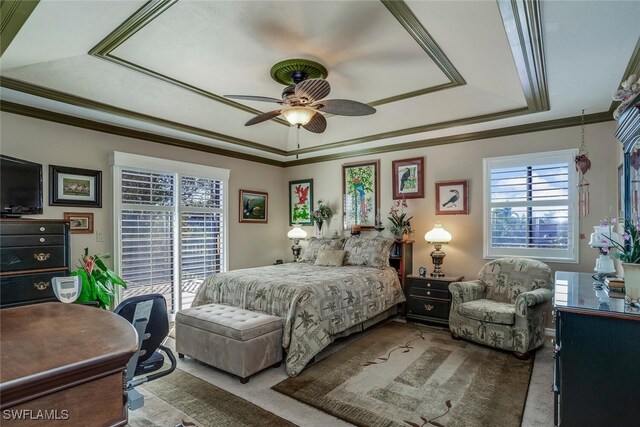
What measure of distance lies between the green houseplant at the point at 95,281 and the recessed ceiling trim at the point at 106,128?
4.79 feet

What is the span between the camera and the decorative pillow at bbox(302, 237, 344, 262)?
17.5 feet

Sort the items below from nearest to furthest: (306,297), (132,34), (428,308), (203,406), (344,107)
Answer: (203,406) < (132,34) < (344,107) < (306,297) < (428,308)

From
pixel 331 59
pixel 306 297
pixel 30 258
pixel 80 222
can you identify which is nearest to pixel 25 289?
pixel 30 258

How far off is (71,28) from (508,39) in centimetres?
325

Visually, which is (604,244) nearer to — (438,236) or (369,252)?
(438,236)

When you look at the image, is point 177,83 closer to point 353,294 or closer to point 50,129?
point 50,129

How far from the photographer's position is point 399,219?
206 inches

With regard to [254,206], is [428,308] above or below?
below

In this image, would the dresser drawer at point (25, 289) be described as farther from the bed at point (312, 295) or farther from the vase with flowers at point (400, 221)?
the vase with flowers at point (400, 221)

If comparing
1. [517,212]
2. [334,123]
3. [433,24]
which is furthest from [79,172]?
[517,212]

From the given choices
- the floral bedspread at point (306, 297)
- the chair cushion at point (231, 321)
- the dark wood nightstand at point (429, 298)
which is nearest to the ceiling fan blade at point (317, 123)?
the floral bedspread at point (306, 297)

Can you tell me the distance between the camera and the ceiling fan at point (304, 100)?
2835 millimetres

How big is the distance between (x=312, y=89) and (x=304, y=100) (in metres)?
0.27

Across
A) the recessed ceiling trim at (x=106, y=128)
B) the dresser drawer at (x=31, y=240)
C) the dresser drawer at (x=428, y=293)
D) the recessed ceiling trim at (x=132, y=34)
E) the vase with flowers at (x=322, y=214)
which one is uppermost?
the recessed ceiling trim at (x=132, y=34)
